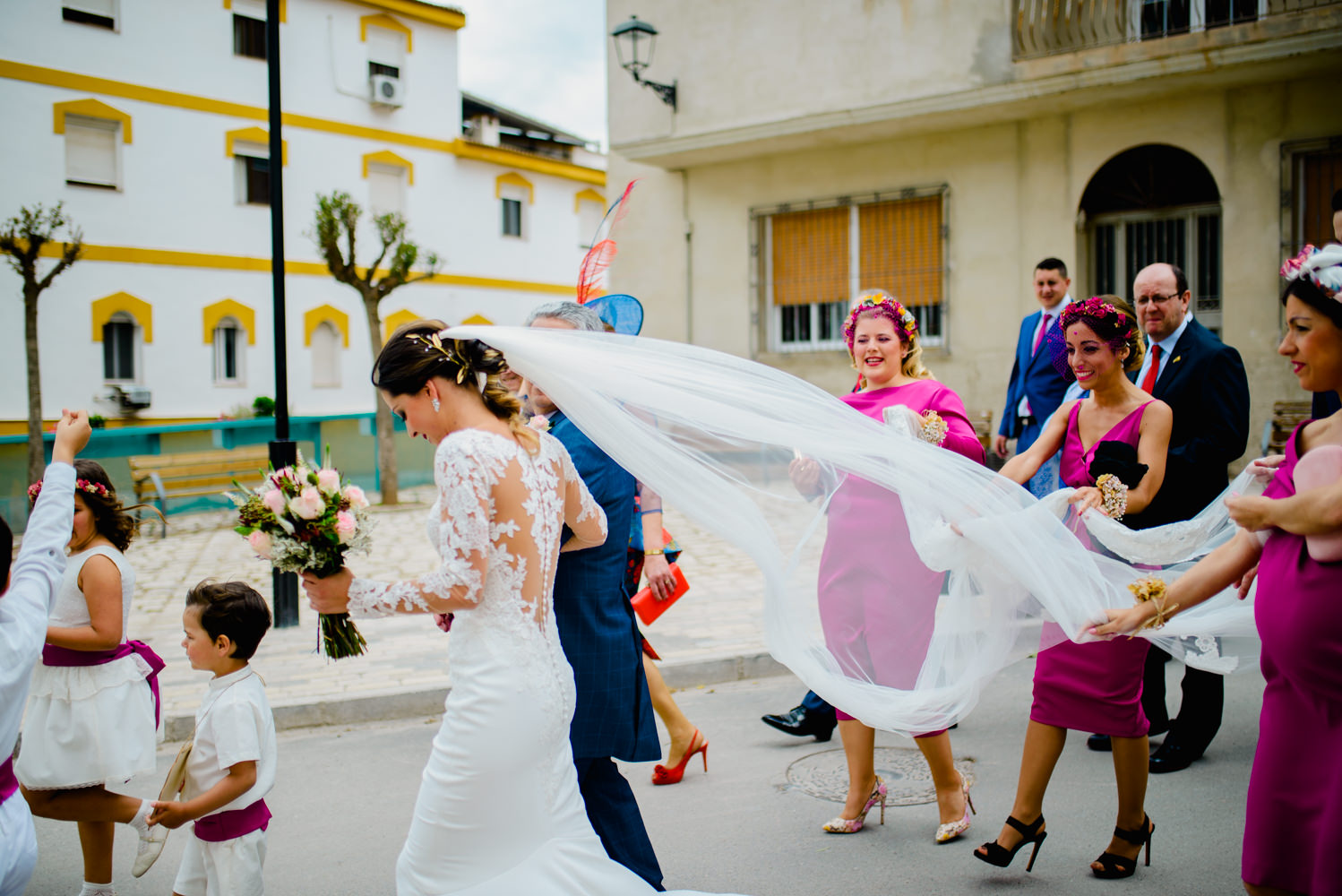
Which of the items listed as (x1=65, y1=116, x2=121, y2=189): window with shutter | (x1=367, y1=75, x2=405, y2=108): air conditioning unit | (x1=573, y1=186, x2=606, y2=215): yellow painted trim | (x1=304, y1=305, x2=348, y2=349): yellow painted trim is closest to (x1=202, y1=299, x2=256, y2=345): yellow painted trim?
(x1=304, y1=305, x2=348, y2=349): yellow painted trim

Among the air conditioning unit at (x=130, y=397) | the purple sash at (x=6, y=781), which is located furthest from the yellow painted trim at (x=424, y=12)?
the purple sash at (x=6, y=781)

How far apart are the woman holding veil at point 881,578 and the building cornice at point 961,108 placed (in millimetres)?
9405

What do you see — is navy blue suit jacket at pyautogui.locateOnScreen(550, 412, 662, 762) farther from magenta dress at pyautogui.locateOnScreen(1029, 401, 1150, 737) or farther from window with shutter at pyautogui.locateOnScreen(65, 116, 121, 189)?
window with shutter at pyautogui.locateOnScreen(65, 116, 121, 189)

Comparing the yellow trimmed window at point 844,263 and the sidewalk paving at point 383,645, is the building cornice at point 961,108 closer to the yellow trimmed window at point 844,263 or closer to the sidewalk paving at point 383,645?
the yellow trimmed window at point 844,263

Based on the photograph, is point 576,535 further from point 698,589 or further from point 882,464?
point 698,589

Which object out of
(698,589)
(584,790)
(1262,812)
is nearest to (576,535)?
(584,790)

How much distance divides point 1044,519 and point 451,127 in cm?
2769

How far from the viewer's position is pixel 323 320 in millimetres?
26188

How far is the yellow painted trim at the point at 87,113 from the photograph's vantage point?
69.8 ft

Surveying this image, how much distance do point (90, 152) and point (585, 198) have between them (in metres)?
14.8

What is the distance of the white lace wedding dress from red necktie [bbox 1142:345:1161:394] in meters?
3.54

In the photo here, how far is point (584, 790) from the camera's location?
10.8 ft

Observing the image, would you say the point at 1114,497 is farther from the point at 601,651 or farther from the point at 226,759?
the point at 226,759

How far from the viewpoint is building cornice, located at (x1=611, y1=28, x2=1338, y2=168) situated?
441 inches
